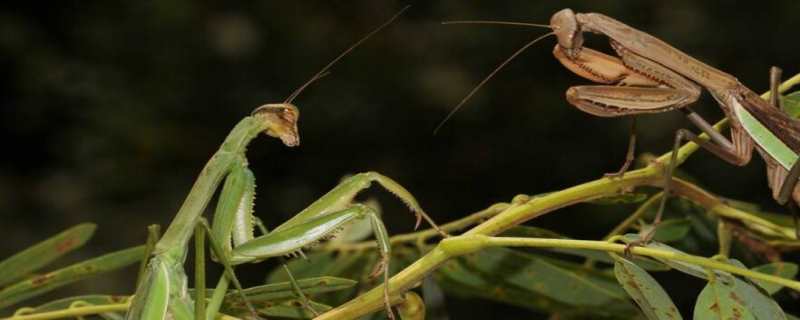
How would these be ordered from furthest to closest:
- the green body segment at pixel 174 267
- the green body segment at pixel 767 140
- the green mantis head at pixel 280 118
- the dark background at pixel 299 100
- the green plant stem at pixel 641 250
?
the dark background at pixel 299 100
the green body segment at pixel 767 140
the green mantis head at pixel 280 118
the green body segment at pixel 174 267
the green plant stem at pixel 641 250

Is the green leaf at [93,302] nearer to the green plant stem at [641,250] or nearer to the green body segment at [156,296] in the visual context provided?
the green body segment at [156,296]

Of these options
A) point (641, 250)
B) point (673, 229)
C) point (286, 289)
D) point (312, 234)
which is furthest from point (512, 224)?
point (673, 229)

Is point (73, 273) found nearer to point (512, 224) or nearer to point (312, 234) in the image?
point (312, 234)

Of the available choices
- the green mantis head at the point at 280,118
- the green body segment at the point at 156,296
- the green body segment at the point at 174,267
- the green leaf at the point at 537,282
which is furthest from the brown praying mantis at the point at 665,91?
the green body segment at the point at 156,296

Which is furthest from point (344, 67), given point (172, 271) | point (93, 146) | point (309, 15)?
point (172, 271)

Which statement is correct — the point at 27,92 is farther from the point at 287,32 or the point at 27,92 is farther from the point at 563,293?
the point at 563,293

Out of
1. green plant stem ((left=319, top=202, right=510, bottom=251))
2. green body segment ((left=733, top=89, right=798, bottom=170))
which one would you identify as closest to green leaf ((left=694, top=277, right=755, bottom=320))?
green plant stem ((left=319, top=202, right=510, bottom=251))

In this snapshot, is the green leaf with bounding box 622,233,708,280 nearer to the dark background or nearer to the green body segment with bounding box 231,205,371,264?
the green body segment with bounding box 231,205,371,264
